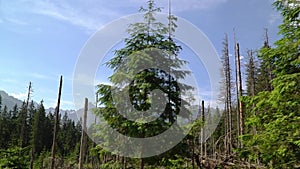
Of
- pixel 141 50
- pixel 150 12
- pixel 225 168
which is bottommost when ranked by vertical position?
pixel 225 168

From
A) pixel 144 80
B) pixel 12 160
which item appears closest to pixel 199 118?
pixel 144 80

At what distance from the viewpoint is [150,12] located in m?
9.86

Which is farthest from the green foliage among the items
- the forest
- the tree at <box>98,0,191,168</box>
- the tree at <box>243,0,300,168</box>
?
the tree at <box>243,0,300,168</box>

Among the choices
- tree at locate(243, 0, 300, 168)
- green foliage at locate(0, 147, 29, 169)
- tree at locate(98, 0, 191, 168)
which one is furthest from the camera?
green foliage at locate(0, 147, 29, 169)

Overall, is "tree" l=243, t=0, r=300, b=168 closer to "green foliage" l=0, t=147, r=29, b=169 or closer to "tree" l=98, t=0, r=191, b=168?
"tree" l=98, t=0, r=191, b=168

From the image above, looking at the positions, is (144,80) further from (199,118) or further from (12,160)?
(12,160)

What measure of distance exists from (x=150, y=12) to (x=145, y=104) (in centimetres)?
328

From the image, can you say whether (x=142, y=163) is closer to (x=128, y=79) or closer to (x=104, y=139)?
(x=104, y=139)

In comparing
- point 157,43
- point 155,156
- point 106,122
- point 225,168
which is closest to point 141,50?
point 157,43

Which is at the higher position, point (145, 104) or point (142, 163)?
point (145, 104)

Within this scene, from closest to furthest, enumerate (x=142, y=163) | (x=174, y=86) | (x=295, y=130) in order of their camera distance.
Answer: (x=295, y=130) < (x=142, y=163) < (x=174, y=86)

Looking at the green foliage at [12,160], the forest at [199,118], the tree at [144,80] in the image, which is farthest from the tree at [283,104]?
the green foliage at [12,160]

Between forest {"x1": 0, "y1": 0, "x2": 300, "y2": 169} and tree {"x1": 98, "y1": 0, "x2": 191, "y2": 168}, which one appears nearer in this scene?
forest {"x1": 0, "y1": 0, "x2": 300, "y2": 169}

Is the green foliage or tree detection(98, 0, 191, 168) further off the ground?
tree detection(98, 0, 191, 168)
